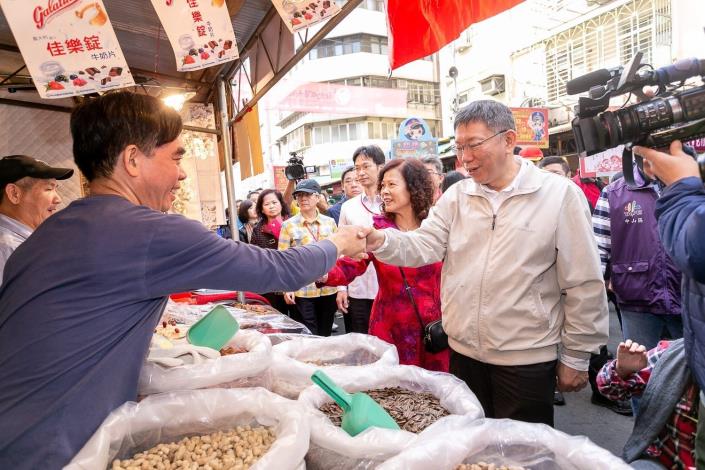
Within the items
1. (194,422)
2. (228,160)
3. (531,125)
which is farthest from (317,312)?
(531,125)

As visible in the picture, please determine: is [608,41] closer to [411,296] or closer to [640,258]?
[640,258]

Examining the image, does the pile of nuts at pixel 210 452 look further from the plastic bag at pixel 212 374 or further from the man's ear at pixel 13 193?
the man's ear at pixel 13 193

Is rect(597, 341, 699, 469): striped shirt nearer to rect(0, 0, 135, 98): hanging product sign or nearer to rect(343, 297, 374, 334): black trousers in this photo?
rect(343, 297, 374, 334): black trousers

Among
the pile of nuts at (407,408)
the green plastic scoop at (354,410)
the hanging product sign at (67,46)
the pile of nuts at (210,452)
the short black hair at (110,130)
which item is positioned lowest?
the pile of nuts at (407,408)

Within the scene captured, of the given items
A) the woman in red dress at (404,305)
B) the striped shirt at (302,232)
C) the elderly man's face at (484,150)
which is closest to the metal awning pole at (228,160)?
the striped shirt at (302,232)

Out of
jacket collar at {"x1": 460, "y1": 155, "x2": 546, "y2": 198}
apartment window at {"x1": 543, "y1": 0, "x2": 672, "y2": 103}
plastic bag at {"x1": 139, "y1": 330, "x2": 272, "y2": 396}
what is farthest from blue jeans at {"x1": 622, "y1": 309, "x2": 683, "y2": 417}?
apartment window at {"x1": 543, "y1": 0, "x2": 672, "y2": 103}

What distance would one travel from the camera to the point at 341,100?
1620 cm

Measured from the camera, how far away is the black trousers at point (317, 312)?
14.0 feet

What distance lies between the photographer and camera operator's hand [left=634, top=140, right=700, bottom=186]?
1.26 meters

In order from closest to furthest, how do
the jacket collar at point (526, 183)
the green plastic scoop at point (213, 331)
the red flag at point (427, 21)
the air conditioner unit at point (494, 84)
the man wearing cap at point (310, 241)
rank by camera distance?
the green plastic scoop at point (213, 331)
the jacket collar at point (526, 183)
the red flag at point (427, 21)
the man wearing cap at point (310, 241)
the air conditioner unit at point (494, 84)

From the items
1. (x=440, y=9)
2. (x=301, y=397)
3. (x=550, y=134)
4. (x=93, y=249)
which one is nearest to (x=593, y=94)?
(x=301, y=397)

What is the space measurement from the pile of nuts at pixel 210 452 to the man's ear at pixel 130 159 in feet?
2.54

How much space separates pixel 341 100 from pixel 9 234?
14.6 m

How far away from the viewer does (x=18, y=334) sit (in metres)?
1.11
